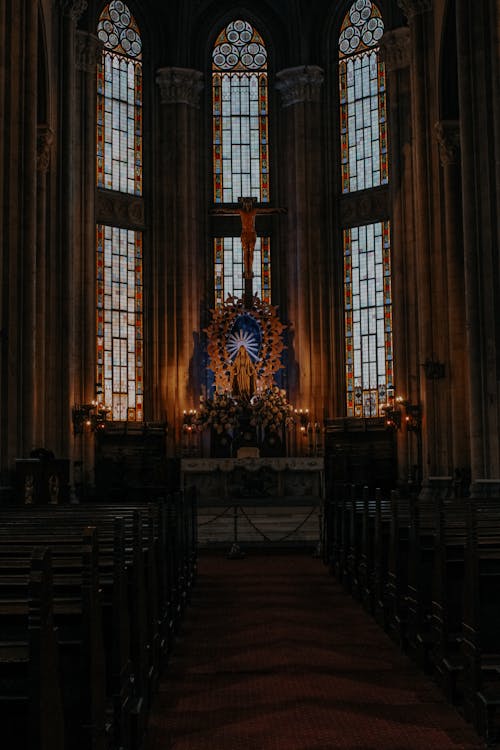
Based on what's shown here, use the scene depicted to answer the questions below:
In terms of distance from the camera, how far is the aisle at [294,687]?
5.66 m

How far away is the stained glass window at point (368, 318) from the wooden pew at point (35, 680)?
24681 millimetres

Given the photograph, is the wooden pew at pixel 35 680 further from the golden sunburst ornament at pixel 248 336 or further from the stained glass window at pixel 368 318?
the stained glass window at pixel 368 318

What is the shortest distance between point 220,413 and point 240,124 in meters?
9.71

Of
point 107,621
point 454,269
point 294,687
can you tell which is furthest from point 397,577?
point 454,269

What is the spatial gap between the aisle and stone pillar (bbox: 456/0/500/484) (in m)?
7.52

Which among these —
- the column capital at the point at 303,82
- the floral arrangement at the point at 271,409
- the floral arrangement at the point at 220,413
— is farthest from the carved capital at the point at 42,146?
the column capital at the point at 303,82

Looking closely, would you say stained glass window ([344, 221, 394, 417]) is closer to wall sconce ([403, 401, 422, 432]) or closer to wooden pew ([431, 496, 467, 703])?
wall sconce ([403, 401, 422, 432])

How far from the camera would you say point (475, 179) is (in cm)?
1820

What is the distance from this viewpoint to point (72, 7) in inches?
948

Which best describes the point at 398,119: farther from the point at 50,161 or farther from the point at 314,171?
the point at 50,161

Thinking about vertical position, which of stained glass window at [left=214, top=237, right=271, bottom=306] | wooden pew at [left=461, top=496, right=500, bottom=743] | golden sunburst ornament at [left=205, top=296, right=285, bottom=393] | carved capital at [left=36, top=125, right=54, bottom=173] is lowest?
wooden pew at [left=461, top=496, right=500, bottom=743]

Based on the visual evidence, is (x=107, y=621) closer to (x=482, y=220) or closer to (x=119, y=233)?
(x=482, y=220)

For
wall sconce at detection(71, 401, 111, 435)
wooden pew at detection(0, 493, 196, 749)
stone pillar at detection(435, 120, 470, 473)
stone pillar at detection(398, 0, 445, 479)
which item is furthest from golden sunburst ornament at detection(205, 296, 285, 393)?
wooden pew at detection(0, 493, 196, 749)

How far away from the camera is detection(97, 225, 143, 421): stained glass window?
2789 cm
